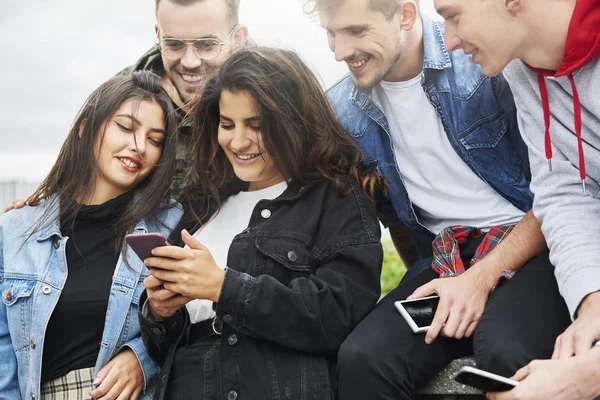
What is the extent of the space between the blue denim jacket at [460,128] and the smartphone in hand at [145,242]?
3.14 feet

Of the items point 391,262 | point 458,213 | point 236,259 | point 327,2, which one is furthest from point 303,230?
point 391,262

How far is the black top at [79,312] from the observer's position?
254 cm

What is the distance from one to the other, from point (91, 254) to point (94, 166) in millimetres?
363

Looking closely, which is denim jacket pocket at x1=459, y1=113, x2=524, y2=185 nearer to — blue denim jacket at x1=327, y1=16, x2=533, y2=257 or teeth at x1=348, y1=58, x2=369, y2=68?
blue denim jacket at x1=327, y1=16, x2=533, y2=257

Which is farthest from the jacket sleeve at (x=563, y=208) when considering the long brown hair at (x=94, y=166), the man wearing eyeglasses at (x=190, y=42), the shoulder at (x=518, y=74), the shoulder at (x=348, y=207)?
the man wearing eyeglasses at (x=190, y=42)

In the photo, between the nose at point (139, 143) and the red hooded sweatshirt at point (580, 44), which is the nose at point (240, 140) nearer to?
the nose at point (139, 143)

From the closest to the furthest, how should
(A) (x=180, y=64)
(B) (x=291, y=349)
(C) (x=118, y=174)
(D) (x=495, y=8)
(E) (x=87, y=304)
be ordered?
(D) (x=495, y=8) < (B) (x=291, y=349) < (E) (x=87, y=304) < (C) (x=118, y=174) < (A) (x=180, y=64)

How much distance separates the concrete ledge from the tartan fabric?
1.21 ft

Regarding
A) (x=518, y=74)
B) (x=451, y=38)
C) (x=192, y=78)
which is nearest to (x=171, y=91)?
(x=192, y=78)

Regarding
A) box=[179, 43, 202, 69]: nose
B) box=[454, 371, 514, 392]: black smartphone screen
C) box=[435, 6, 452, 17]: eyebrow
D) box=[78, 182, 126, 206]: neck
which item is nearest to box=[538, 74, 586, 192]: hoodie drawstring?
box=[435, 6, 452, 17]: eyebrow

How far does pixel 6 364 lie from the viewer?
2.61 meters

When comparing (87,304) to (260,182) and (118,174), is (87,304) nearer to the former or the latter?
(118,174)

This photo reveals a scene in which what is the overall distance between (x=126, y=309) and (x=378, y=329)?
99 cm

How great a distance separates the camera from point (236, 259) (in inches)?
92.7
